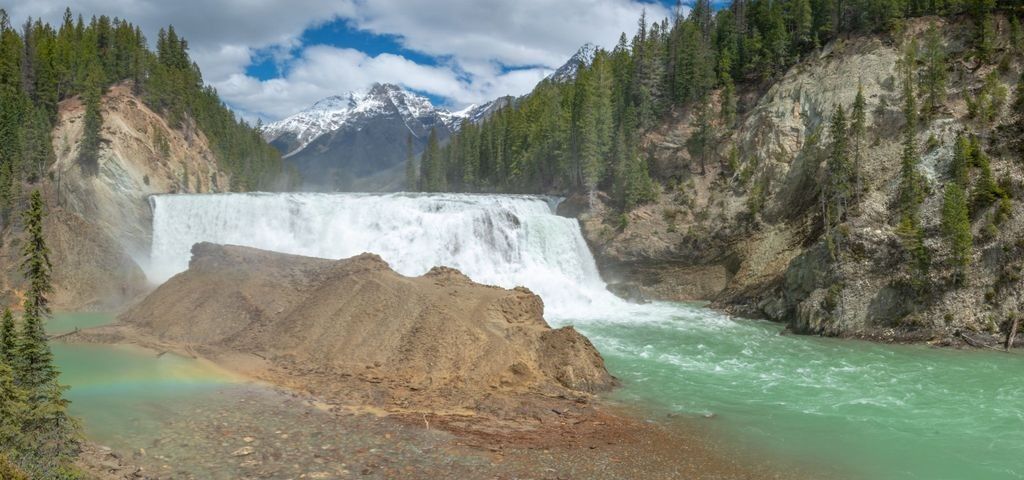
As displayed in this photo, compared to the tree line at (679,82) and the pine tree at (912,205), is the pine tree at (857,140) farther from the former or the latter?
the tree line at (679,82)

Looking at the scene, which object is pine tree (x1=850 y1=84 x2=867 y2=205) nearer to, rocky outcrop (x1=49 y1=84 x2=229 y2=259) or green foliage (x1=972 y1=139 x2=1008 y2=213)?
green foliage (x1=972 y1=139 x2=1008 y2=213)

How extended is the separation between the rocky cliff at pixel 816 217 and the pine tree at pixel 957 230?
409 mm

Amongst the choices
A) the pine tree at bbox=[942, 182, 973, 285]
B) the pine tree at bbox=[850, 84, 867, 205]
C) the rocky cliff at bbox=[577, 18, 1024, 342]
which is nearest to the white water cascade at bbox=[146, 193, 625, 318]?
the rocky cliff at bbox=[577, 18, 1024, 342]

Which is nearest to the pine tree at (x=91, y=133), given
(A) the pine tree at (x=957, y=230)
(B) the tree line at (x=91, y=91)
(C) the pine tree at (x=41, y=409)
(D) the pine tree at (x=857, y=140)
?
(B) the tree line at (x=91, y=91)

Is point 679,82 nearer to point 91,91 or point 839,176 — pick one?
point 839,176

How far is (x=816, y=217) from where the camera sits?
37.5m

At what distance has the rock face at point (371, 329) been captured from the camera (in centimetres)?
1747

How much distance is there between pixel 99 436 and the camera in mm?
12609

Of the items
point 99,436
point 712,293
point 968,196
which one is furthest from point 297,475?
point 712,293

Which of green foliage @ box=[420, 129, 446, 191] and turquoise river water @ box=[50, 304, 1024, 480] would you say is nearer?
turquoise river water @ box=[50, 304, 1024, 480]

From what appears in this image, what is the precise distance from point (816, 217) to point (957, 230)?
10251mm

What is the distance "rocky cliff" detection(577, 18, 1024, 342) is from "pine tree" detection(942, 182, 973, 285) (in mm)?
409

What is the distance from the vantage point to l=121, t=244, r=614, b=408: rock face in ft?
57.3

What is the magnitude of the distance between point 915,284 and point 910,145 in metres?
8.43
